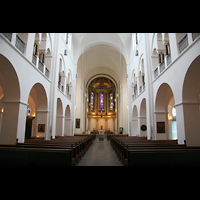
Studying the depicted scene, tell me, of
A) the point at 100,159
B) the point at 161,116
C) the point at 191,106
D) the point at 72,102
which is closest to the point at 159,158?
the point at 100,159

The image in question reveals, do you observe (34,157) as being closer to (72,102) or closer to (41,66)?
(41,66)

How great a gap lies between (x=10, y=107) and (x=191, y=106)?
8.32 meters

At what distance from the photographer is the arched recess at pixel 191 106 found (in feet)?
23.1

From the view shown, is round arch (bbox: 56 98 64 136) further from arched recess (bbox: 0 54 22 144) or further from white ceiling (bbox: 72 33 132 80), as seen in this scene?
white ceiling (bbox: 72 33 132 80)

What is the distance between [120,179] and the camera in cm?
382

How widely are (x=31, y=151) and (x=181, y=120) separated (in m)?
6.48

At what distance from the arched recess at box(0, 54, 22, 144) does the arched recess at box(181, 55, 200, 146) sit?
762cm

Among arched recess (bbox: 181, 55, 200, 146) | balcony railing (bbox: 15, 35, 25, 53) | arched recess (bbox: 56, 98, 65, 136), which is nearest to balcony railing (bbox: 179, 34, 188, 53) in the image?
arched recess (bbox: 181, 55, 200, 146)

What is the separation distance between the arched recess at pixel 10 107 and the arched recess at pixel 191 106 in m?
7.62

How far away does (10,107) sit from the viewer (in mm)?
7344

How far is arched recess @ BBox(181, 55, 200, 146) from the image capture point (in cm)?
704
